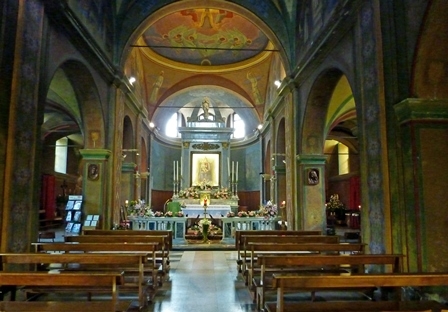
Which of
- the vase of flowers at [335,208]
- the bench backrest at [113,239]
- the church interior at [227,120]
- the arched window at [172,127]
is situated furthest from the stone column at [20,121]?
→ the arched window at [172,127]

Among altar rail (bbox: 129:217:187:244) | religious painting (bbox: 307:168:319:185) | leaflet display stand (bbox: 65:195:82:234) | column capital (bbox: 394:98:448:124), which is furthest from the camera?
altar rail (bbox: 129:217:187:244)

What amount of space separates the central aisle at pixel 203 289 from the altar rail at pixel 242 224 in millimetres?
3418

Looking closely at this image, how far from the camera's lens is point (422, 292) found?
213 inches

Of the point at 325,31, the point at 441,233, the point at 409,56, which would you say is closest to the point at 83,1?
the point at 325,31

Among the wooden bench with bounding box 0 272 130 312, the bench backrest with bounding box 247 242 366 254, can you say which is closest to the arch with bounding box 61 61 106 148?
the bench backrest with bounding box 247 242 366 254

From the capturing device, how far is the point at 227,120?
2442 centimetres

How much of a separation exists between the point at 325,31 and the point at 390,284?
6.63m

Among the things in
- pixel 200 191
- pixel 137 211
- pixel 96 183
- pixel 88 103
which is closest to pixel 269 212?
pixel 137 211

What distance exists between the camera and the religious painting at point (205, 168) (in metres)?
20.8

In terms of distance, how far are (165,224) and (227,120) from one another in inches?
501

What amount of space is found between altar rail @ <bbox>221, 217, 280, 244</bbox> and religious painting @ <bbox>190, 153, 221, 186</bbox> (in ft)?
25.0

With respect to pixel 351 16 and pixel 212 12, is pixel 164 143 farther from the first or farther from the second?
pixel 351 16

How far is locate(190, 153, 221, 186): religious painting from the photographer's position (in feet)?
68.3

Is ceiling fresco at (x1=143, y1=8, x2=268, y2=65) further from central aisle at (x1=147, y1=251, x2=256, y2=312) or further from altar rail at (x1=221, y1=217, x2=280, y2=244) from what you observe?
central aisle at (x1=147, y1=251, x2=256, y2=312)
